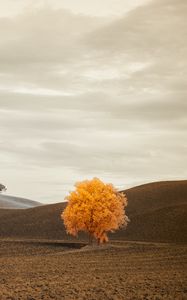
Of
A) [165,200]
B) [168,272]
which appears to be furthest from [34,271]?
[165,200]

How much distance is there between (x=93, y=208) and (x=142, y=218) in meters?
44.4

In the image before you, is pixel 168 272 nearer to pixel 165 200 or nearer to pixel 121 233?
pixel 121 233

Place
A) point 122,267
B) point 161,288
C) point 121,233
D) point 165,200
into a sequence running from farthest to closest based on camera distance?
point 165,200 < point 121,233 < point 122,267 < point 161,288

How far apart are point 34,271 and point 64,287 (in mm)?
11167

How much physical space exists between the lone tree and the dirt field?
1234 centimetres

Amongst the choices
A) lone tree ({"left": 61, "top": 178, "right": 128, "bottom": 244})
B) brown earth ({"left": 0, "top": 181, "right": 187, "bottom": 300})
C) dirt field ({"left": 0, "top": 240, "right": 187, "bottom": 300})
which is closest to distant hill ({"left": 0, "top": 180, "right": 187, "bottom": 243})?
brown earth ({"left": 0, "top": 181, "right": 187, "bottom": 300})

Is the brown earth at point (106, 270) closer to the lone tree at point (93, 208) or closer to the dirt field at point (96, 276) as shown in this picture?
the dirt field at point (96, 276)

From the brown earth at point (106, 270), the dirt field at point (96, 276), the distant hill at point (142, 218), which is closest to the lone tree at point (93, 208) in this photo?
the brown earth at point (106, 270)

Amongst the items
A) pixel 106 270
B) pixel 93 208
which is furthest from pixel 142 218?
pixel 106 270

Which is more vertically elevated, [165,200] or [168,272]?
[165,200]

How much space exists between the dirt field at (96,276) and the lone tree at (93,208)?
12.3m

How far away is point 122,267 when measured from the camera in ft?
178

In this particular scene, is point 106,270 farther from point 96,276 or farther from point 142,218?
point 142,218

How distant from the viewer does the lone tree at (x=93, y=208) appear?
8281 centimetres
